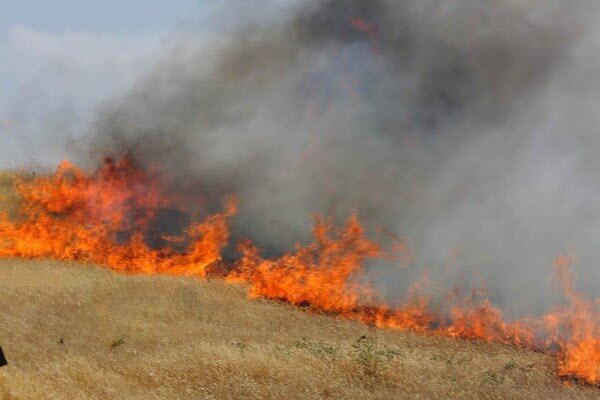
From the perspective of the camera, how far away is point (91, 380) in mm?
13273

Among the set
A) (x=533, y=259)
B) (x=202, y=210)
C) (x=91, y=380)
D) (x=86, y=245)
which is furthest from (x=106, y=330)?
(x=533, y=259)

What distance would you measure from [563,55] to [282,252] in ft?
35.9

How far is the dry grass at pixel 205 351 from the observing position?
1351 centimetres

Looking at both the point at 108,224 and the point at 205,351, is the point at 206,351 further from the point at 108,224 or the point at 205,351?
the point at 108,224

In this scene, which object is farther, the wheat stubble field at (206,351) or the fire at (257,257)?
the fire at (257,257)

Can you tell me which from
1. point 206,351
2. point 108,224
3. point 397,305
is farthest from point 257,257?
point 206,351

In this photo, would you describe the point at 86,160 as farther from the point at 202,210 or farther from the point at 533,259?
the point at 533,259

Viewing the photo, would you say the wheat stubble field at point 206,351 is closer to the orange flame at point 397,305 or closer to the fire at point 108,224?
the orange flame at point 397,305

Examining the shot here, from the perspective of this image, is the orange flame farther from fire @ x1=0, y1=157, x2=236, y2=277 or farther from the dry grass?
fire @ x1=0, y1=157, x2=236, y2=277

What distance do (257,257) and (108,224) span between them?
193 inches

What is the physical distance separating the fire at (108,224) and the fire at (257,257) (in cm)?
3

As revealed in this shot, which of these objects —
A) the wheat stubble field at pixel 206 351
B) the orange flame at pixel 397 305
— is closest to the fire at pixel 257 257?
the orange flame at pixel 397 305

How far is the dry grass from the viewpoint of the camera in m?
13.5

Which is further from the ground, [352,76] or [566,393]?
[352,76]
